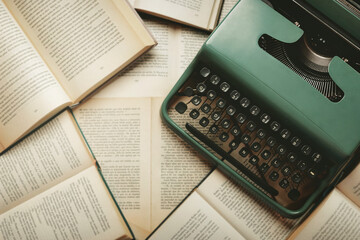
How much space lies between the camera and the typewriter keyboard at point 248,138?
3.35 feet

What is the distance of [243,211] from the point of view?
1.10 m

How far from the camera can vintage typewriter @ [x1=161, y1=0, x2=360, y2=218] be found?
0.96 meters

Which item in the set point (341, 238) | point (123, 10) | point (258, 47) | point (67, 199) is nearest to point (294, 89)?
point (258, 47)

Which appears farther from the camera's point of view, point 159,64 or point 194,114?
point 159,64

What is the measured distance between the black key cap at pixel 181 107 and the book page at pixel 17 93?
380 mm

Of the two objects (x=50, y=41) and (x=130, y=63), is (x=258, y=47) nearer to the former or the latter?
(x=130, y=63)

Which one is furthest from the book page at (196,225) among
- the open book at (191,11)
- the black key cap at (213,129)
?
Result: the open book at (191,11)

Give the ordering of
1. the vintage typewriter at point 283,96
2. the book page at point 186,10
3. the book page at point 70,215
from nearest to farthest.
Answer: the vintage typewriter at point 283,96
the book page at point 70,215
the book page at point 186,10

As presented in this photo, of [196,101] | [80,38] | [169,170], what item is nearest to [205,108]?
[196,101]

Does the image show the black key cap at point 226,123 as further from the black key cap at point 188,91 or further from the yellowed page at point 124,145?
the yellowed page at point 124,145

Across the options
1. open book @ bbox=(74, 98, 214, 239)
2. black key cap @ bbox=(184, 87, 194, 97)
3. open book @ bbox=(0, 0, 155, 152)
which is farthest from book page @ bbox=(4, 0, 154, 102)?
black key cap @ bbox=(184, 87, 194, 97)

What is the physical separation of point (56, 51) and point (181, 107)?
1.50ft

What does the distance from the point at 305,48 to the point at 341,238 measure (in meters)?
0.59

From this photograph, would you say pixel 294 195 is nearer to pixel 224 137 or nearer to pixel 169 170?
pixel 224 137
